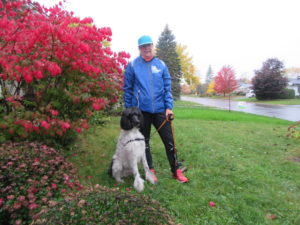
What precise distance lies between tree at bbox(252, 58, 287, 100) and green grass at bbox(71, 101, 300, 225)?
3200cm

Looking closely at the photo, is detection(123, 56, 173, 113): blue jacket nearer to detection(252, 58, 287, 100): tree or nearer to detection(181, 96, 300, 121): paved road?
detection(181, 96, 300, 121): paved road

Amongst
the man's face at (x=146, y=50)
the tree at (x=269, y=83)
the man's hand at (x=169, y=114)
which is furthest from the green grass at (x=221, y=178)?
the tree at (x=269, y=83)

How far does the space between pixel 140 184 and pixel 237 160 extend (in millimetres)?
3040

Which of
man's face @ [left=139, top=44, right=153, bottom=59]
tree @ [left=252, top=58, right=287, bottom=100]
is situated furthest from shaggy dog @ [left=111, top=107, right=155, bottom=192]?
tree @ [left=252, top=58, right=287, bottom=100]

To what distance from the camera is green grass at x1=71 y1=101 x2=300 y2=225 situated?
3.28m

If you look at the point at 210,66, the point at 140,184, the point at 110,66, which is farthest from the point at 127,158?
the point at 210,66

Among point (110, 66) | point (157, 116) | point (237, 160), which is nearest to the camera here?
point (157, 116)

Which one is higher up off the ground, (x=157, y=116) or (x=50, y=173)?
(x=157, y=116)

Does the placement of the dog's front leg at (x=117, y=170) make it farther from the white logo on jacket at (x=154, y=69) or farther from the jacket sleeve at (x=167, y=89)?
the white logo on jacket at (x=154, y=69)

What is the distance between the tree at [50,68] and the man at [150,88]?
598 mm

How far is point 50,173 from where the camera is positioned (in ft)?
8.82

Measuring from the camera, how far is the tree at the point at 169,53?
106ft

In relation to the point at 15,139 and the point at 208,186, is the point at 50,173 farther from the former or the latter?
the point at 208,186

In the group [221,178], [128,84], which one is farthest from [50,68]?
[221,178]
